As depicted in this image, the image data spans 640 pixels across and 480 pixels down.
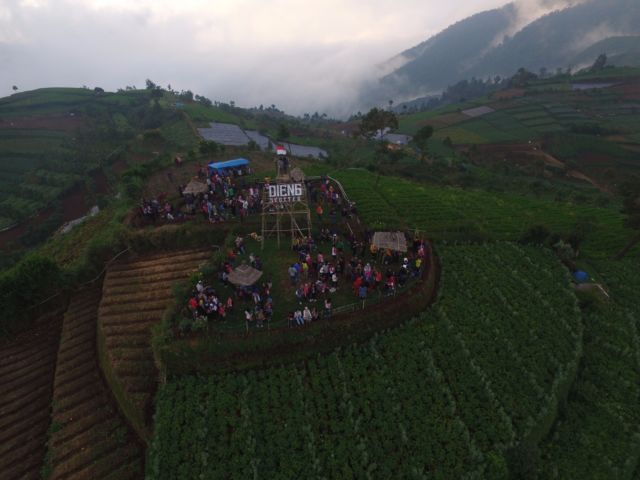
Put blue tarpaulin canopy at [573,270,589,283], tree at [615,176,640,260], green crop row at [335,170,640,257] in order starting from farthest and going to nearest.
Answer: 1. green crop row at [335,170,640,257]
2. tree at [615,176,640,260]
3. blue tarpaulin canopy at [573,270,589,283]

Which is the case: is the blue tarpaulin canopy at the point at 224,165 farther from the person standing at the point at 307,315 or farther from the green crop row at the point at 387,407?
the green crop row at the point at 387,407

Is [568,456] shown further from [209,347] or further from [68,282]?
[68,282]

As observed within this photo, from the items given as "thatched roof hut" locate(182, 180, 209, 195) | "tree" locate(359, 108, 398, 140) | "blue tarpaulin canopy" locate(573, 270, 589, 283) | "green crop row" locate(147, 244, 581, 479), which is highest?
"tree" locate(359, 108, 398, 140)

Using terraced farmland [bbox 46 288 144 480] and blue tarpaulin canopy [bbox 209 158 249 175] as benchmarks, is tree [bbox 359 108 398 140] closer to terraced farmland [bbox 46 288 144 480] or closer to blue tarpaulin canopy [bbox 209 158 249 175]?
blue tarpaulin canopy [bbox 209 158 249 175]

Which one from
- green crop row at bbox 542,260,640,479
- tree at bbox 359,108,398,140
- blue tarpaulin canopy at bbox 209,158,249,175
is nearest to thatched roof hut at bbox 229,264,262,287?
green crop row at bbox 542,260,640,479

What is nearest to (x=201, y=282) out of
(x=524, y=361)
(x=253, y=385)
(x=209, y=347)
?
(x=209, y=347)

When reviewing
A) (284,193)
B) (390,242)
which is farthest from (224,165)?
(390,242)

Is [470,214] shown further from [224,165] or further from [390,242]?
[224,165]
